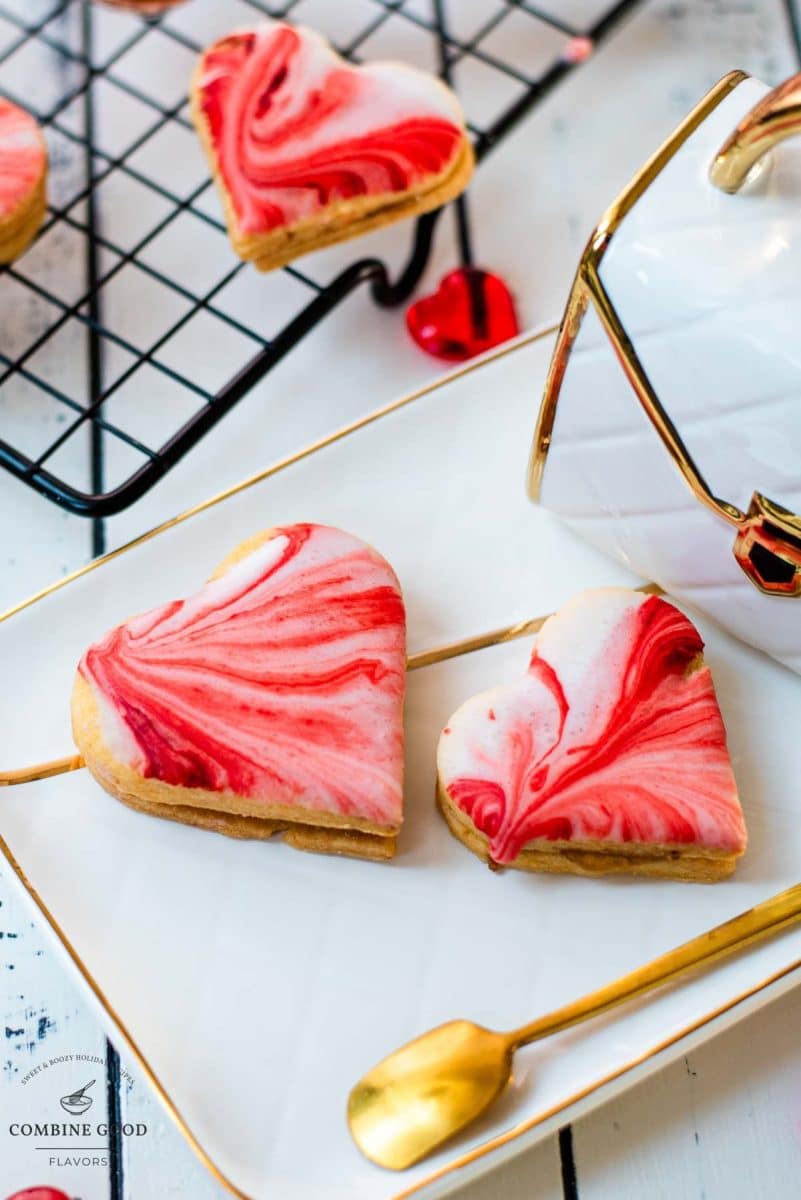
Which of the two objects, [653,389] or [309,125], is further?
[309,125]

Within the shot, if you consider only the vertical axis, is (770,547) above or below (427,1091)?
above

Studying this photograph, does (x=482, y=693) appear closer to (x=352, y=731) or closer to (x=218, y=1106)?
(x=352, y=731)

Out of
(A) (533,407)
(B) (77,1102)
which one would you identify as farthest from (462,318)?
(B) (77,1102)

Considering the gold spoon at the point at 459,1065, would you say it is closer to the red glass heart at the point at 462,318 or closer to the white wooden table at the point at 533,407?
the white wooden table at the point at 533,407

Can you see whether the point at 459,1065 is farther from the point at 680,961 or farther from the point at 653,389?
the point at 653,389

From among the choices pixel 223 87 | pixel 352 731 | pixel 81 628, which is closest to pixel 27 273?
pixel 223 87

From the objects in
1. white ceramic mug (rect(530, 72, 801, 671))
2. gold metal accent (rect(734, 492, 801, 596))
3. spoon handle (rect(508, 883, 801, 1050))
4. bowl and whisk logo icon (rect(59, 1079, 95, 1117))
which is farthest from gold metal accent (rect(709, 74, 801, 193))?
bowl and whisk logo icon (rect(59, 1079, 95, 1117))
